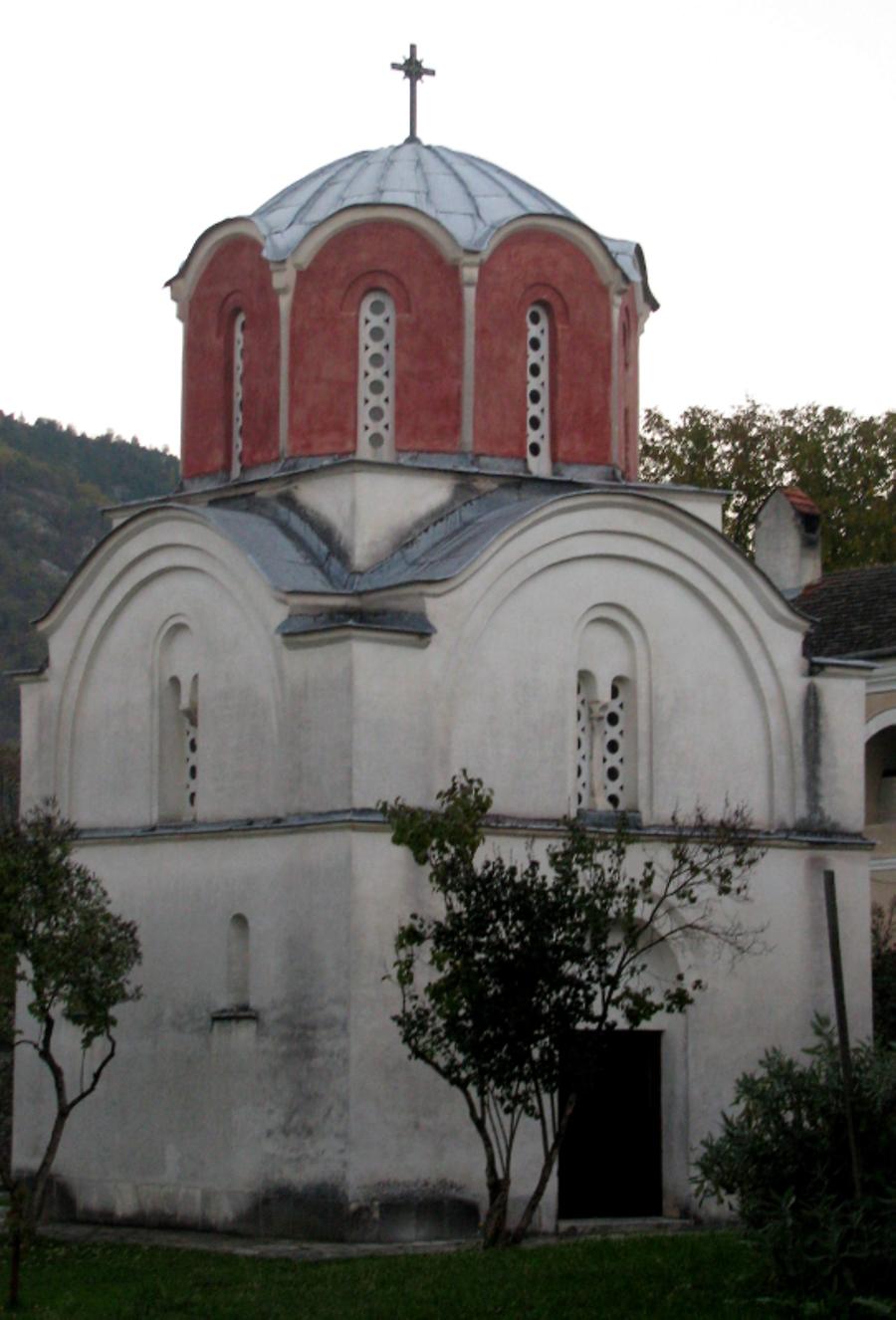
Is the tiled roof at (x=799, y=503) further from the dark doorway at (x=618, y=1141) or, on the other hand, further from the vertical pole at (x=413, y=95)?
the dark doorway at (x=618, y=1141)

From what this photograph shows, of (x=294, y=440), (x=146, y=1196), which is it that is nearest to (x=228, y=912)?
(x=146, y=1196)

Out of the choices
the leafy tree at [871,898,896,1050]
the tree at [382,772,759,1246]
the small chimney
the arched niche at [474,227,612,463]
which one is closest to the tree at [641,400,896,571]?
the small chimney

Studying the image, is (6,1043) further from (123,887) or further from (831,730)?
(831,730)

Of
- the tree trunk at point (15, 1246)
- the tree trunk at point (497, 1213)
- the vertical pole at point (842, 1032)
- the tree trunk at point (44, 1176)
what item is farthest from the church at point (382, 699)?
the vertical pole at point (842, 1032)

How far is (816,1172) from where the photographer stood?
1427cm

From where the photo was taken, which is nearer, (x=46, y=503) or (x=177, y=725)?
(x=177, y=725)

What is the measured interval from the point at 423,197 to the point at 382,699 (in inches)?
205

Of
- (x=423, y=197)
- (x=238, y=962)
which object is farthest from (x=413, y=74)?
(x=238, y=962)

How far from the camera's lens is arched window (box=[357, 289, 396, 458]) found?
2289 centimetres

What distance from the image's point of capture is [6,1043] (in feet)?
99.0

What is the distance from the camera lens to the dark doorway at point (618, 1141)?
21.8m

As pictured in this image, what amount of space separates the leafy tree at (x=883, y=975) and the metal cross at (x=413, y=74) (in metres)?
9.41

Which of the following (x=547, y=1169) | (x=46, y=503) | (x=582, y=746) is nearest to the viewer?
(x=547, y=1169)

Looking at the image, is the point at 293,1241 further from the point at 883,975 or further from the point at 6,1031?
the point at 883,975
